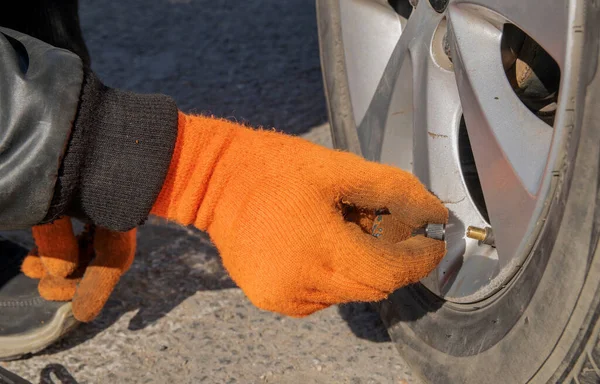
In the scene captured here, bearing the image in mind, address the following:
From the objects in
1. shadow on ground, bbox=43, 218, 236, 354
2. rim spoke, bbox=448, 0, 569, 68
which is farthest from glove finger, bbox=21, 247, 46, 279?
rim spoke, bbox=448, 0, 569, 68

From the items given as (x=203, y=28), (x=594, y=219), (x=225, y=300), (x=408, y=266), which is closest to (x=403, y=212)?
(x=408, y=266)

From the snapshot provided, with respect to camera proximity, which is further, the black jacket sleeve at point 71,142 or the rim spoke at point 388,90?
the rim spoke at point 388,90

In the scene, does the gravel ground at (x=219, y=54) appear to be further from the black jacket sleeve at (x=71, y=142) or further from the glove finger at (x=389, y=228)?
the black jacket sleeve at (x=71, y=142)

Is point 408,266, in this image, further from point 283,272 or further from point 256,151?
point 256,151

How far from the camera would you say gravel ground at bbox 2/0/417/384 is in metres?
1.64

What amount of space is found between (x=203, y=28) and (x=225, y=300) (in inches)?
61.9

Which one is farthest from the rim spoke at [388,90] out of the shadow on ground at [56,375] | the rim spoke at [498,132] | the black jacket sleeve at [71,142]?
the shadow on ground at [56,375]

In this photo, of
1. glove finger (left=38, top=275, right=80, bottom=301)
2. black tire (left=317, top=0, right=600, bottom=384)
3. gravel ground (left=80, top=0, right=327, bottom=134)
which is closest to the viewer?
black tire (left=317, top=0, right=600, bottom=384)

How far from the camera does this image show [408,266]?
1.23 m

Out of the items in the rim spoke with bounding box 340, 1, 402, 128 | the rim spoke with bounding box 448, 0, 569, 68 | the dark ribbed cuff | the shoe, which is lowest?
the shoe

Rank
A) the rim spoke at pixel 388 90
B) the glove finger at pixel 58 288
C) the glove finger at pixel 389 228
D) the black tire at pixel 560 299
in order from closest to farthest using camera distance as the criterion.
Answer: the black tire at pixel 560 299 < the glove finger at pixel 389 228 < the rim spoke at pixel 388 90 < the glove finger at pixel 58 288

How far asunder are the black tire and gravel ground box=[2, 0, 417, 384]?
0.37m

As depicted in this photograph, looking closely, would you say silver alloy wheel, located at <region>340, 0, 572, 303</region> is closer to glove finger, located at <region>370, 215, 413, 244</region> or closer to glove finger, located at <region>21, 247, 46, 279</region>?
glove finger, located at <region>370, 215, 413, 244</region>

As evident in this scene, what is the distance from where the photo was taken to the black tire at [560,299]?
0.96 m
